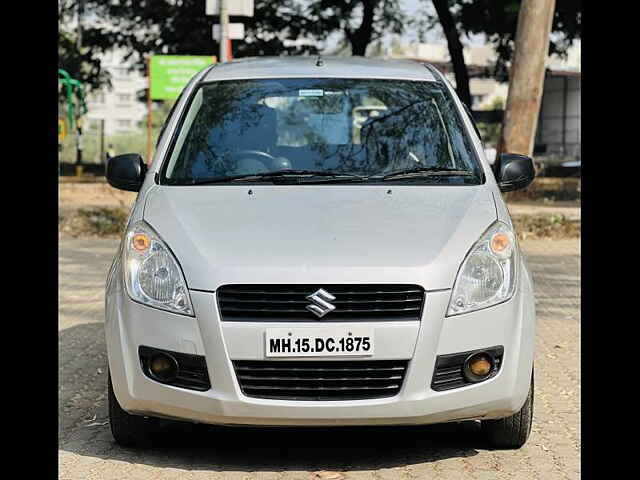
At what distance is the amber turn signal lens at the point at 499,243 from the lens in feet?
17.2

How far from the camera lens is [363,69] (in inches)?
268

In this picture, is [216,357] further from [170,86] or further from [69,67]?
[69,67]

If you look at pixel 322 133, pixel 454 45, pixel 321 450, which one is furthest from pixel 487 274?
pixel 454 45

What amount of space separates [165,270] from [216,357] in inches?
17.7

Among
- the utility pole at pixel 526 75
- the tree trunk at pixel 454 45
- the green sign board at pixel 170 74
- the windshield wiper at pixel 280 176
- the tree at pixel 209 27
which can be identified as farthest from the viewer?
the tree at pixel 209 27

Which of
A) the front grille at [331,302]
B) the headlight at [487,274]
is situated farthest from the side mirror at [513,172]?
the front grille at [331,302]

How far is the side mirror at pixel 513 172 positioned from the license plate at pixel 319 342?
1.59 metres

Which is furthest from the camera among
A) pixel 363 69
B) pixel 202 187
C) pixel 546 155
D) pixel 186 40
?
pixel 546 155

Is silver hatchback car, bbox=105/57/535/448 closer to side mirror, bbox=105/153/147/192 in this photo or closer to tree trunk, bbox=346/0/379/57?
side mirror, bbox=105/153/147/192

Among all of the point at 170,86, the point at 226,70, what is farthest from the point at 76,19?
the point at 226,70

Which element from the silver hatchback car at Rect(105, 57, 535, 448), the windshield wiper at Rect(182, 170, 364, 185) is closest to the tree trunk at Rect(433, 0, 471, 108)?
the windshield wiper at Rect(182, 170, 364, 185)

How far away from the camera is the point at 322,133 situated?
646cm

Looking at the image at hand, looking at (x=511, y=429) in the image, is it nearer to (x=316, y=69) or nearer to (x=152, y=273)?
(x=152, y=273)

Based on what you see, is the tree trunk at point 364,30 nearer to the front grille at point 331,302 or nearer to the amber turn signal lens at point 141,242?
the amber turn signal lens at point 141,242
